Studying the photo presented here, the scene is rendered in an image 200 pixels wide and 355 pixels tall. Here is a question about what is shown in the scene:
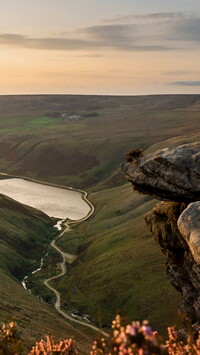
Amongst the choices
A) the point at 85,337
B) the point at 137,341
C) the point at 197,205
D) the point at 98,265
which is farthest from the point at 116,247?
the point at 137,341

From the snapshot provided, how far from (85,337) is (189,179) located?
105ft

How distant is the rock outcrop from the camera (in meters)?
38.0

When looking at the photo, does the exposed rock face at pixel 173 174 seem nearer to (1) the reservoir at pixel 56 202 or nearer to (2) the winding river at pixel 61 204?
(2) the winding river at pixel 61 204

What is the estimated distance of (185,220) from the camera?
32.2m

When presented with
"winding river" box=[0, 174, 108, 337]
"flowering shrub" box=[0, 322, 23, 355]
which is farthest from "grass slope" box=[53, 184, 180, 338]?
"flowering shrub" box=[0, 322, 23, 355]

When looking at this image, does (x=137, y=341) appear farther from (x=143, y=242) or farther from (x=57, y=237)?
(x=57, y=237)

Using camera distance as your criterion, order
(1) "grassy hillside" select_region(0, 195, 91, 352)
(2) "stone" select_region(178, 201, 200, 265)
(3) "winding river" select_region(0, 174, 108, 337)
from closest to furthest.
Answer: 1. (2) "stone" select_region(178, 201, 200, 265)
2. (1) "grassy hillside" select_region(0, 195, 91, 352)
3. (3) "winding river" select_region(0, 174, 108, 337)

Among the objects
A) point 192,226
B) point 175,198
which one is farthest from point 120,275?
point 192,226

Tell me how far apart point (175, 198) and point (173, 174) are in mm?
2965

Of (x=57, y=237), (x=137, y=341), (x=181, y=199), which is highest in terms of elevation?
(x=137, y=341)

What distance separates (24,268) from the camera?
97688 millimetres

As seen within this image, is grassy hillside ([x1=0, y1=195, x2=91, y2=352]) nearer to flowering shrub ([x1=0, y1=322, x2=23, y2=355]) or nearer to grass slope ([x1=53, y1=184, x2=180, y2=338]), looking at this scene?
flowering shrub ([x1=0, y1=322, x2=23, y2=355])

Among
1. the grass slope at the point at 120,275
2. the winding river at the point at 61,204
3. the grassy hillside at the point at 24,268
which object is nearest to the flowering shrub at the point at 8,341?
the grassy hillside at the point at 24,268

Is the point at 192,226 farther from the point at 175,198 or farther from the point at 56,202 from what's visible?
the point at 56,202
